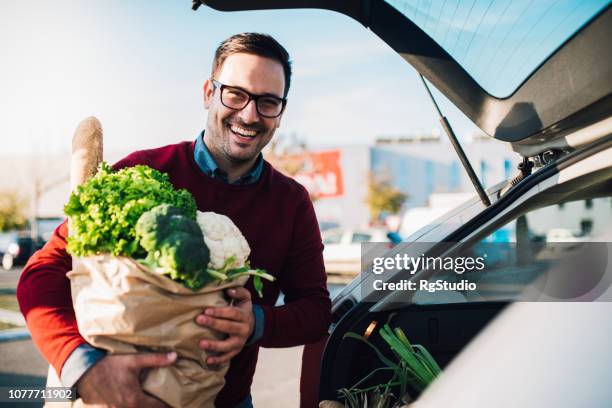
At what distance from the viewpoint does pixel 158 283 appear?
1307 millimetres

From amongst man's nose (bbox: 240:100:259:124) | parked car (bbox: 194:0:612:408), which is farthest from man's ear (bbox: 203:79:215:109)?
parked car (bbox: 194:0:612:408)

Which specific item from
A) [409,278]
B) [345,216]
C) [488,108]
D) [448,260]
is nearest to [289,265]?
[409,278]

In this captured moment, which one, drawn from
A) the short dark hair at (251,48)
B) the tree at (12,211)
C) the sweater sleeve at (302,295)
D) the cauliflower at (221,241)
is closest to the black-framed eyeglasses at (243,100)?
the short dark hair at (251,48)

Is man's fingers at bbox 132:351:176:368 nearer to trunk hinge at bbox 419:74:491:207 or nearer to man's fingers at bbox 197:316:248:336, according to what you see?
man's fingers at bbox 197:316:248:336

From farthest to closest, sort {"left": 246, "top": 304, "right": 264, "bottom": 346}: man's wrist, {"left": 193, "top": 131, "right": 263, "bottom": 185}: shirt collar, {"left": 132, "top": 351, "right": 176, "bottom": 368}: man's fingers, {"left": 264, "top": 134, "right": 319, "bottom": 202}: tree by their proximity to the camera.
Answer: {"left": 264, "top": 134, "right": 319, "bottom": 202}: tree, {"left": 193, "top": 131, "right": 263, "bottom": 185}: shirt collar, {"left": 246, "top": 304, "right": 264, "bottom": 346}: man's wrist, {"left": 132, "top": 351, "right": 176, "bottom": 368}: man's fingers

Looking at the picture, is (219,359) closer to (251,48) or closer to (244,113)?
(244,113)

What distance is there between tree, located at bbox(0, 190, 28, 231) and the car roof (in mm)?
32156

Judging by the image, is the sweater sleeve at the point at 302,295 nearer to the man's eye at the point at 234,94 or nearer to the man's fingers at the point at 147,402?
the man's fingers at the point at 147,402

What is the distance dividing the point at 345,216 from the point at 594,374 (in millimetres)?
48913

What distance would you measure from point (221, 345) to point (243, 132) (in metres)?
0.87

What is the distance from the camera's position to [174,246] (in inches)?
49.7

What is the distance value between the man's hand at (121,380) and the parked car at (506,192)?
0.82 meters

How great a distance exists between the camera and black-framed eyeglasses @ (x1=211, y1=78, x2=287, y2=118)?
194 cm

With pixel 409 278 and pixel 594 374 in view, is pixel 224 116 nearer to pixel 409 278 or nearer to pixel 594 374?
pixel 409 278
